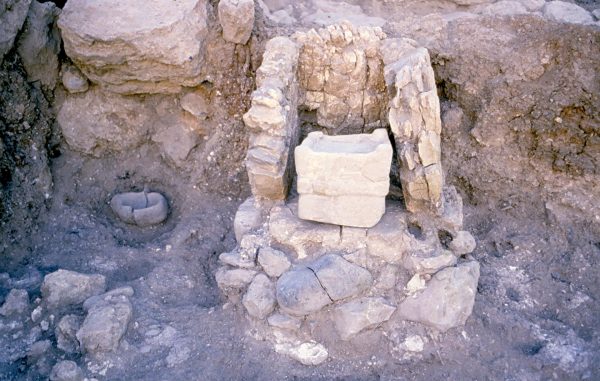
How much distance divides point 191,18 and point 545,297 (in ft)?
10.8

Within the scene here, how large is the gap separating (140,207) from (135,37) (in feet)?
4.37

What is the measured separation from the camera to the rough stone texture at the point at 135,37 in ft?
14.4

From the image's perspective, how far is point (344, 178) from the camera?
3.61 meters

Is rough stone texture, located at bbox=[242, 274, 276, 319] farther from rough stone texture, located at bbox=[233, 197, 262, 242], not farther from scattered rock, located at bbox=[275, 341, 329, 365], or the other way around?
rough stone texture, located at bbox=[233, 197, 262, 242]

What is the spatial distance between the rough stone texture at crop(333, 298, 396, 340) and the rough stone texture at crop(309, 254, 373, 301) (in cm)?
7

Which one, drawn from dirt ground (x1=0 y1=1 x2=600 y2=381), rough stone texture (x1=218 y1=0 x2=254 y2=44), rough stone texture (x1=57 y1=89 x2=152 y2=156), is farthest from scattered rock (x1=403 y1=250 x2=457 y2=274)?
rough stone texture (x1=57 y1=89 x2=152 y2=156)

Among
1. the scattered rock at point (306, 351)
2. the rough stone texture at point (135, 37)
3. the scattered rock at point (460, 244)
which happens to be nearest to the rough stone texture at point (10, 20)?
the rough stone texture at point (135, 37)

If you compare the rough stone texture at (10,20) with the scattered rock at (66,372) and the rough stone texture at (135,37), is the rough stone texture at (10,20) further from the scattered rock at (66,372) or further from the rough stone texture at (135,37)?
the scattered rock at (66,372)

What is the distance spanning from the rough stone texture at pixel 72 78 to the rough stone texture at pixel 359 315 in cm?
280

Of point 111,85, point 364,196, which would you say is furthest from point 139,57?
point 364,196

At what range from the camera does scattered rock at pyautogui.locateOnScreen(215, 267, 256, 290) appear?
152 inches

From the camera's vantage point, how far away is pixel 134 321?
3.82 metres

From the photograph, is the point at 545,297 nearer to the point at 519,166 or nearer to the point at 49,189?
the point at 519,166

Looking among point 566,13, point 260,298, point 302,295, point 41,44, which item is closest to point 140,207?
point 41,44
